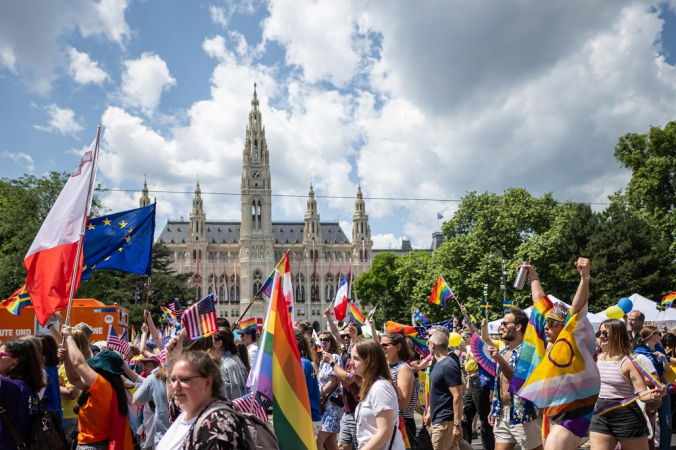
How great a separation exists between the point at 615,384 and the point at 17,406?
524cm

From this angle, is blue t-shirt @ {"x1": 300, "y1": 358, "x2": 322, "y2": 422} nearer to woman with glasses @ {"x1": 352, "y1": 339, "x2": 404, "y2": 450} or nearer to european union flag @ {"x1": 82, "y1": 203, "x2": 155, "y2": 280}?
woman with glasses @ {"x1": 352, "y1": 339, "x2": 404, "y2": 450}

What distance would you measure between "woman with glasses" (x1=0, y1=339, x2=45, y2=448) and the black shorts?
16.3 ft

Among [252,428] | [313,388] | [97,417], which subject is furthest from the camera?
[313,388]

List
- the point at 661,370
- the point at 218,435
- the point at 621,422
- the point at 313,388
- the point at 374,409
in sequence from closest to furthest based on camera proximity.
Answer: the point at 218,435 < the point at 374,409 < the point at 621,422 < the point at 313,388 < the point at 661,370

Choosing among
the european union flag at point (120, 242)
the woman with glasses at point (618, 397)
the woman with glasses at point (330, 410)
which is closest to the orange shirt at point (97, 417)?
the woman with glasses at point (330, 410)

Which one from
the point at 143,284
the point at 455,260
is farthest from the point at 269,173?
the point at 455,260

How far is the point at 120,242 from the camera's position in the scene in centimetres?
900

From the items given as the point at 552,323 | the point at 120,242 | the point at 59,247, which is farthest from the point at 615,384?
the point at 120,242

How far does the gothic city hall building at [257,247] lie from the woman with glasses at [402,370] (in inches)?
3664

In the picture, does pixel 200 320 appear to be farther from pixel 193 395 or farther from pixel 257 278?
pixel 257 278

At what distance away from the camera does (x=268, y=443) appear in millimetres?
2939

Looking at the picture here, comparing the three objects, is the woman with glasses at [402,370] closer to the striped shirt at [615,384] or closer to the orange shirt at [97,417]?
the striped shirt at [615,384]

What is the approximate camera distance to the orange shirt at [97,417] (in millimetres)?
4816

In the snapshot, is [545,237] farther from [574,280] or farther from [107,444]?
[107,444]
